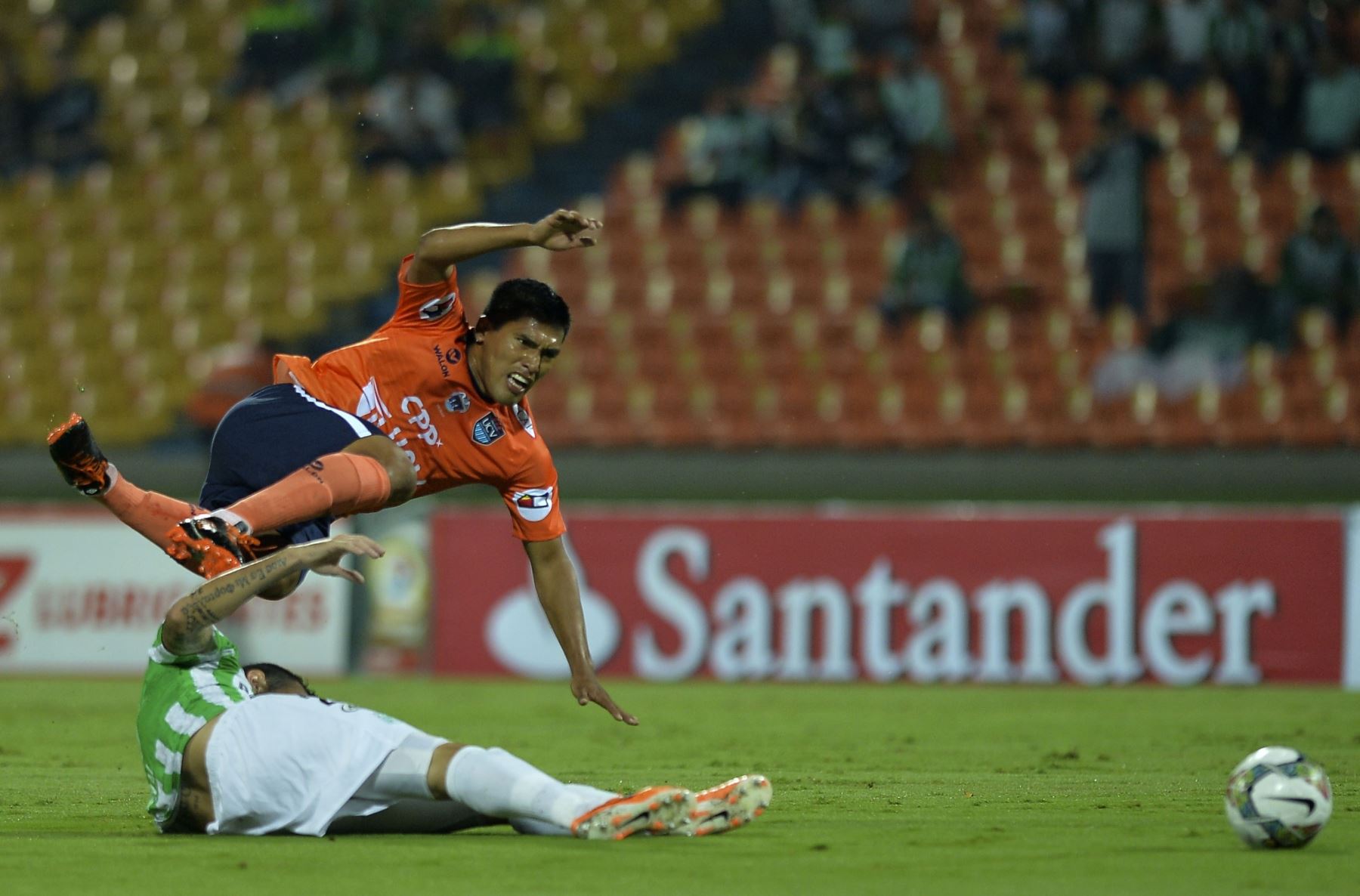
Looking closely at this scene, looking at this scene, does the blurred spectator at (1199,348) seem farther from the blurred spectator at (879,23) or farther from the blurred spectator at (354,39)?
the blurred spectator at (354,39)

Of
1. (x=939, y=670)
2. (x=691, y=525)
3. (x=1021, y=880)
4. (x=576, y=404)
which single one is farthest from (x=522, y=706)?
(x=1021, y=880)

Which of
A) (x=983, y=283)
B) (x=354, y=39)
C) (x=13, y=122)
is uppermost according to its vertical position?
(x=354, y=39)

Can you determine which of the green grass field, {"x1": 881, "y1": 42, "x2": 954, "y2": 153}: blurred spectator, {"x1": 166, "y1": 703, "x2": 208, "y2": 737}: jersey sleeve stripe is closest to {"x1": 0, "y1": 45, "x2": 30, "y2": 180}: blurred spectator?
the green grass field

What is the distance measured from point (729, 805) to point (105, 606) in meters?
9.38

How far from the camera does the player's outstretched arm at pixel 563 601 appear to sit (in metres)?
6.79

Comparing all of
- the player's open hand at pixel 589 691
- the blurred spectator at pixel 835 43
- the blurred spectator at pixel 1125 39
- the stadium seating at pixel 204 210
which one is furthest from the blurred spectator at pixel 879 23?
the player's open hand at pixel 589 691

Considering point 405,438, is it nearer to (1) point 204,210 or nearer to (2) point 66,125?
(1) point 204,210

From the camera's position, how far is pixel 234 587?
538 cm

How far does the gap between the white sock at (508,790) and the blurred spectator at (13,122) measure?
15020mm

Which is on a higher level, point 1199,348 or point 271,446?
point 1199,348

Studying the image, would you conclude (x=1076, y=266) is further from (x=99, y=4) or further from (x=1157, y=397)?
(x=99, y=4)

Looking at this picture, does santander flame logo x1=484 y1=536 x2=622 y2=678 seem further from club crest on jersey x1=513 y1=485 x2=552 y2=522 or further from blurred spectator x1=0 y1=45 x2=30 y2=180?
blurred spectator x1=0 y1=45 x2=30 y2=180

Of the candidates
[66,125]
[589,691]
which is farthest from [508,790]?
[66,125]

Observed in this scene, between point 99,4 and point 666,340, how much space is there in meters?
8.29
